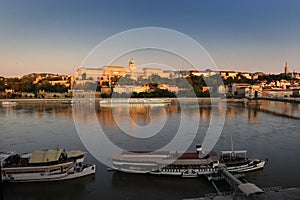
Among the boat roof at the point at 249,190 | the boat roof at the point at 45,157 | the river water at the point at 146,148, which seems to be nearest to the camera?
the boat roof at the point at 249,190

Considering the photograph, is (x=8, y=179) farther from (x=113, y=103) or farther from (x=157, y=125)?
(x=113, y=103)

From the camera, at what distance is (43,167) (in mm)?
3631

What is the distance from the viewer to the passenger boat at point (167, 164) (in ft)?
12.3

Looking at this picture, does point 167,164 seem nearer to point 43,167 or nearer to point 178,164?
point 178,164

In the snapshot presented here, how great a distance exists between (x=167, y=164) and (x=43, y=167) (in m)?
1.47

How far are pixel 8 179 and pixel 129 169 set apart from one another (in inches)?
55.1

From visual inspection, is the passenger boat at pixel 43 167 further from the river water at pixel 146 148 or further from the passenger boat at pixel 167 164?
the passenger boat at pixel 167 164

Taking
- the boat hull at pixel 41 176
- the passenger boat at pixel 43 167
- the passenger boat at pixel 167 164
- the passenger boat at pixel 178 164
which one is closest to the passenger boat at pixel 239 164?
the passenger boat at pixel 178 164

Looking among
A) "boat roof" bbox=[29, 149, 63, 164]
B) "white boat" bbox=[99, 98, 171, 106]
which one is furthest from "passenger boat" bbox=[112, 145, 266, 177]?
"white boat" bbox=[99, 98, 171, 106]

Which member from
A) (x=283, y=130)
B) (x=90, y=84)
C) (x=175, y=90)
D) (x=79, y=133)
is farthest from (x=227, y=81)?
(x=79, y=133)

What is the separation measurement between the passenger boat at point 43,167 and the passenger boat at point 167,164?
1.31 feet

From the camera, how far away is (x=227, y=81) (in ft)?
82.5

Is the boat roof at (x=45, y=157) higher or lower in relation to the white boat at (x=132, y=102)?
lower

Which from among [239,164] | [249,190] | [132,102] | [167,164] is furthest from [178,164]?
[132,102]
